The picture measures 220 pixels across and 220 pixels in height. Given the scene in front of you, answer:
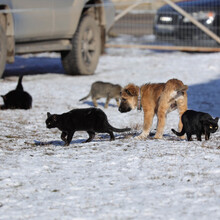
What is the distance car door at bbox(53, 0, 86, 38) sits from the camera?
12.9 metres

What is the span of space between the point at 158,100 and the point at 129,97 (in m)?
0.50

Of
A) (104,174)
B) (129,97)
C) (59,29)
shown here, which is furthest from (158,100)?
(59,29)

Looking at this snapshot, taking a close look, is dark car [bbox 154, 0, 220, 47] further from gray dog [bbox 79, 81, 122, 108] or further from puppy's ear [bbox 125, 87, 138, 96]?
puppy's ear [bbox 125, 87, 138, 96]

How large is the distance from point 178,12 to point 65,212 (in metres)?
13.8

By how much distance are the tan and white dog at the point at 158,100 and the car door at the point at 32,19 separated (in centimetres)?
435

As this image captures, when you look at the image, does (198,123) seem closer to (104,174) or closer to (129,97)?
(129,97)

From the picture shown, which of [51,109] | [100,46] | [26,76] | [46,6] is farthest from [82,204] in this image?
[100,46]

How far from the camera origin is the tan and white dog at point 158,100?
7711 millimetres

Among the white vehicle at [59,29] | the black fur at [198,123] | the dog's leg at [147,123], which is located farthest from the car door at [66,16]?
the black fur at [198,123]

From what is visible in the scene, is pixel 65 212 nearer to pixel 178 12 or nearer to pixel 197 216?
pixel 197 216

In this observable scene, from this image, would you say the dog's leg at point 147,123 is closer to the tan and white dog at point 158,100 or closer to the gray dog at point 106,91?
the tan and white dog at point 158,100

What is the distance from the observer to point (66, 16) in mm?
13211

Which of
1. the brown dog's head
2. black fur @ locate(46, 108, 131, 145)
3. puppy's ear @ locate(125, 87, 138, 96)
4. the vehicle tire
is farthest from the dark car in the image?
black fur @ locate(46, 108, 131, 145)

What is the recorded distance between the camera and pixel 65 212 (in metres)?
4.89
